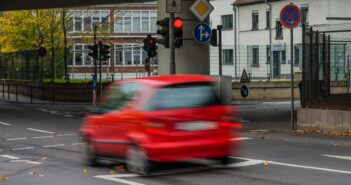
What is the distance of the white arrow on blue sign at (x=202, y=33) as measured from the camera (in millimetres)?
21406

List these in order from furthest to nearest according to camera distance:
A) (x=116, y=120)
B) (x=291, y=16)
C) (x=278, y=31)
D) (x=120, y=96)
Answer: (x=278, y=31) → (x=291, y=16) → (x=120, y=96) → (x=116, y=120)

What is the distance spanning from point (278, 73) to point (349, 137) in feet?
102

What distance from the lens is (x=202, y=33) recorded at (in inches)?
846

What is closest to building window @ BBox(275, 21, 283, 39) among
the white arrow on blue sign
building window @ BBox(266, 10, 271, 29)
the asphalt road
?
building window @ BBox(266, 10, 271, 29)

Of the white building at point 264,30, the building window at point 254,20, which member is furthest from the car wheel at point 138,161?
the building window at point 254,20

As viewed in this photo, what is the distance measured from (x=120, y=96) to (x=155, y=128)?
1285 millimetres

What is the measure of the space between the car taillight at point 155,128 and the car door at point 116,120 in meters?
0.46

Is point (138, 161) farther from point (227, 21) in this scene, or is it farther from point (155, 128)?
Answer: point (227, 21)

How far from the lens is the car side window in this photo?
38.9 ft

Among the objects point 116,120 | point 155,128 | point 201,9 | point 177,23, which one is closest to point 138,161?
point 155,128

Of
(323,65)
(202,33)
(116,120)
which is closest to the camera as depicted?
(116,120)

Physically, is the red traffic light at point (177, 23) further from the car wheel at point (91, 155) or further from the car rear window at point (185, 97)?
the car rear window at point (185, 97)

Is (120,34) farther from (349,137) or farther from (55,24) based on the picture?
(349,137)

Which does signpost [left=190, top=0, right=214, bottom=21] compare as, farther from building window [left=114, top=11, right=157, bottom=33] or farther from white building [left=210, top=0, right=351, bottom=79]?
building window [left=114, top=11, right=157, bottom=33]
